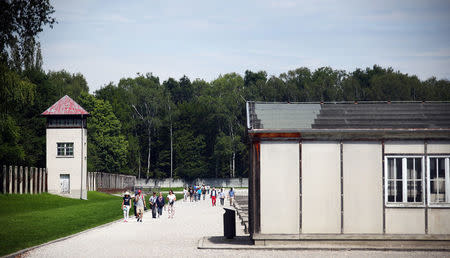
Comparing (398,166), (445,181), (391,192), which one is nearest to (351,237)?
(391,192)

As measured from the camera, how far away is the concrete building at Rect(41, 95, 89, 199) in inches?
2414

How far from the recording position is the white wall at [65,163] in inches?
2414

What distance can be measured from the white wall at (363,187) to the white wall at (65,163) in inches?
1708

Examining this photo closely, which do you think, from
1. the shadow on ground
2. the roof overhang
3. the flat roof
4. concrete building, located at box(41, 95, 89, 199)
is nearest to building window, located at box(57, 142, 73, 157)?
concrete building, located at box(41, 95, 89, 199)

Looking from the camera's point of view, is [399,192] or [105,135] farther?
[105,135]

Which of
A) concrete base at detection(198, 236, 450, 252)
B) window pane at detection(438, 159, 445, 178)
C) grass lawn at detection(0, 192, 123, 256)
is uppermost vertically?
window pane at detection(438, 159, 445, 178)

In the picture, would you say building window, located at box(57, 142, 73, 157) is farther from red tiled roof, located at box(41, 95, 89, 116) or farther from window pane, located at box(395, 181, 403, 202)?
window pane, located at box(395, 181, 403, 202)

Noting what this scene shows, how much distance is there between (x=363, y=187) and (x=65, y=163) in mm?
44594

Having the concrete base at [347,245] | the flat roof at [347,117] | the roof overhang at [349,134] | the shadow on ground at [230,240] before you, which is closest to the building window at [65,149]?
the shadow on ground at [230,240]

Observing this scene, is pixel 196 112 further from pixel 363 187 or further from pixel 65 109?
pixel 363 187

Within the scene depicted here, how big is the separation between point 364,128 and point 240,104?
328 feet

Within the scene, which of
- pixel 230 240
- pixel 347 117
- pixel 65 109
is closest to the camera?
pixel 347 117

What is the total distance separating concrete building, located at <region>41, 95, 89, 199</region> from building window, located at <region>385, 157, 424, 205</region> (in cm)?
4381

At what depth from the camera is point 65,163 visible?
61594mm
